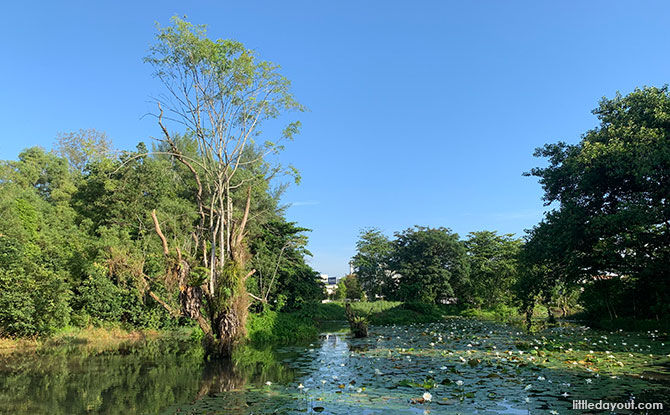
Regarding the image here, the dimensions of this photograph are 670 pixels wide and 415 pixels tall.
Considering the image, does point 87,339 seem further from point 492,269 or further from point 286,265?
point 492,269

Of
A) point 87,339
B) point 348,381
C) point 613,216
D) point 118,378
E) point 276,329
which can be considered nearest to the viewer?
point 348,381

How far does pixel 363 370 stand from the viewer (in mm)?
10016

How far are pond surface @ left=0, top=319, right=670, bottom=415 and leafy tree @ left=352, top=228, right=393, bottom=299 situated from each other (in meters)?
32.8

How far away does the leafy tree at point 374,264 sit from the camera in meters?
47.0

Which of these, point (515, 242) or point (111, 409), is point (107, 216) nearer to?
point (111, 409)

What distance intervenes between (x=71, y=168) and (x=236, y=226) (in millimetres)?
41646

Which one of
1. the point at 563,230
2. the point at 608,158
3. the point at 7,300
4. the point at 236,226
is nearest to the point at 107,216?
the point at 7,300

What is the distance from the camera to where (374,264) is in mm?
48344

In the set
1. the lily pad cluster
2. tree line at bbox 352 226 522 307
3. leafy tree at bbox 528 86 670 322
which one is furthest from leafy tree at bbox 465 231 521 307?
the lily pad cluster

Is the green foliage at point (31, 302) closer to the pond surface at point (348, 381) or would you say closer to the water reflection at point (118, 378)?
the water reflection at point (118, 378)

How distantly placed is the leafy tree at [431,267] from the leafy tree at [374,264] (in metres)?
1.75

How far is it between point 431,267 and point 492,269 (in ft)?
22.1

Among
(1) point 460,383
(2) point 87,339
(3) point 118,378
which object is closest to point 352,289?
(2) point 87,339

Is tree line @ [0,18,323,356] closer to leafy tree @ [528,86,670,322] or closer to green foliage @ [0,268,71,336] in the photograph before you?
green foliage @ [0,268,71,336]
